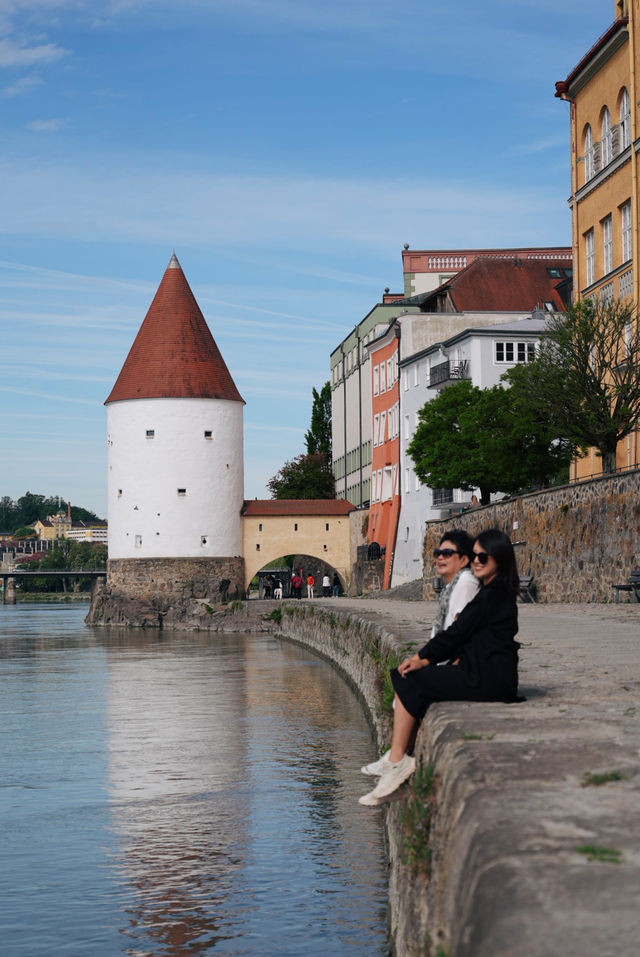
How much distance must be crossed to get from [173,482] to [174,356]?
6.34 meters

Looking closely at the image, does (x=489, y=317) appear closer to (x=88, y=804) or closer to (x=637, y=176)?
(x=637, y=176)

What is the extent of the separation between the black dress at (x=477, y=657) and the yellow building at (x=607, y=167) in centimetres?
2311

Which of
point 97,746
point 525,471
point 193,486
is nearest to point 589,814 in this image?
point 97,746

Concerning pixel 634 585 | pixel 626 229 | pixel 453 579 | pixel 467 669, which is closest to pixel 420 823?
pixel 467 669

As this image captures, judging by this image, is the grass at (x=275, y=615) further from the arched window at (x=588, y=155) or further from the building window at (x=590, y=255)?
the arched window at (x=588, y=155)

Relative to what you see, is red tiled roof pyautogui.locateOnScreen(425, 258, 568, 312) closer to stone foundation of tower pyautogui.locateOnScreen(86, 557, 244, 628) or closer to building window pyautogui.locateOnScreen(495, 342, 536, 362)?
building window pyautogui.locateOnScreen(495, 342, 536, 362)

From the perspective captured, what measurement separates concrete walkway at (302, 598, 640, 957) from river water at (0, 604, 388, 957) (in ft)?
5.24

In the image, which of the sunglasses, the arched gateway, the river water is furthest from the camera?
the arched gateway

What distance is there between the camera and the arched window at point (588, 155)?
3189 cm

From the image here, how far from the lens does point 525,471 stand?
38875 mm

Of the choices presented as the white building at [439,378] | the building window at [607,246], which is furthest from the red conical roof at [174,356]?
the building window at [607,246]

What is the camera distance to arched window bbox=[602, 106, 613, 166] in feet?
100

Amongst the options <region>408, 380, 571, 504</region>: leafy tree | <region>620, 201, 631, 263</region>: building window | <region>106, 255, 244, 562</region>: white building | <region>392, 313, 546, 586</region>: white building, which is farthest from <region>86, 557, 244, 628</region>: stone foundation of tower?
<region>620, 201, 631, 263</region>: building window

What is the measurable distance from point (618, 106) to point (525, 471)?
491 inches
